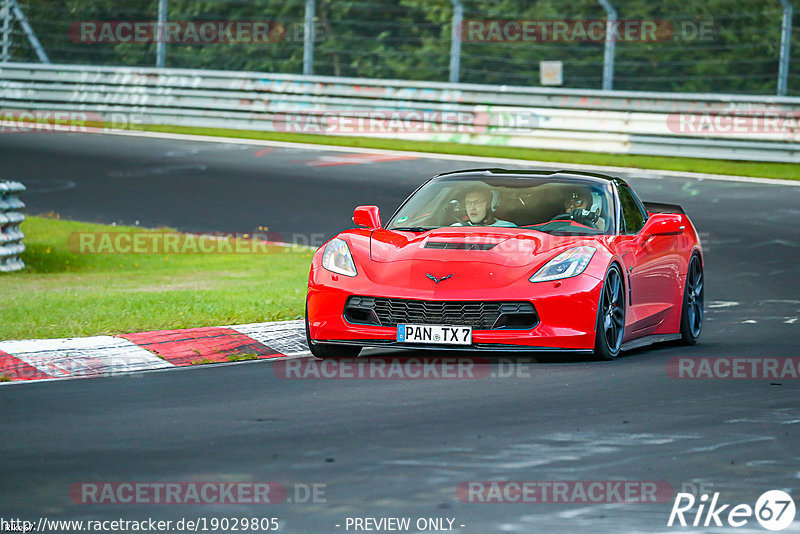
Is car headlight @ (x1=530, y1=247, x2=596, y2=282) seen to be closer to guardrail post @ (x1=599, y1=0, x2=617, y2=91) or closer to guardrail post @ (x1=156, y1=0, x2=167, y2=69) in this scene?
guardrail post @ (x1=599, y1=0, x2=617, y2=91)

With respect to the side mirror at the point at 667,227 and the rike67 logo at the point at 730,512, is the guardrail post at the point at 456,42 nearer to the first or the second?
the side mirror at the point at 667,227

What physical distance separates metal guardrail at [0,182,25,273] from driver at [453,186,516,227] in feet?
21.0

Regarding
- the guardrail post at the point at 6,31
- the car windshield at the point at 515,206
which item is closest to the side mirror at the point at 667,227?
the car windshield at the point at 515,206

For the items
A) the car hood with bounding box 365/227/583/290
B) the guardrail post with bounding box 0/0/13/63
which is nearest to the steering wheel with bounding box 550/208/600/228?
the car hood with bounding box 365/227/583/290

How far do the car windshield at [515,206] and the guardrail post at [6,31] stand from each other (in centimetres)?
2009

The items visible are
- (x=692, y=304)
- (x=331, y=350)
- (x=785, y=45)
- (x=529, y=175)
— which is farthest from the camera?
(x=785, y=45)

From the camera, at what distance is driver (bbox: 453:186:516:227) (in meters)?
10.1

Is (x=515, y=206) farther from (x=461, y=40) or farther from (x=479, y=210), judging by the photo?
(x=461, y=40)

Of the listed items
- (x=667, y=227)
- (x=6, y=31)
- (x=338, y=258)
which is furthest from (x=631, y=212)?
(x=6, y=31)

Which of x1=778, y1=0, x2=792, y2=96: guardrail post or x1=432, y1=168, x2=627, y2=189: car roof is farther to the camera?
x1=778, y1=0, x2=792, y2=96: guardrail post

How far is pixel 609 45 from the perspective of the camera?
23625mm

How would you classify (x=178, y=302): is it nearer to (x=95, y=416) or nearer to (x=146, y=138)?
(x=95, y=416)

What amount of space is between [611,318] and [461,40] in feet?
53.2

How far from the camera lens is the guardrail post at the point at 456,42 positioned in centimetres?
2484
